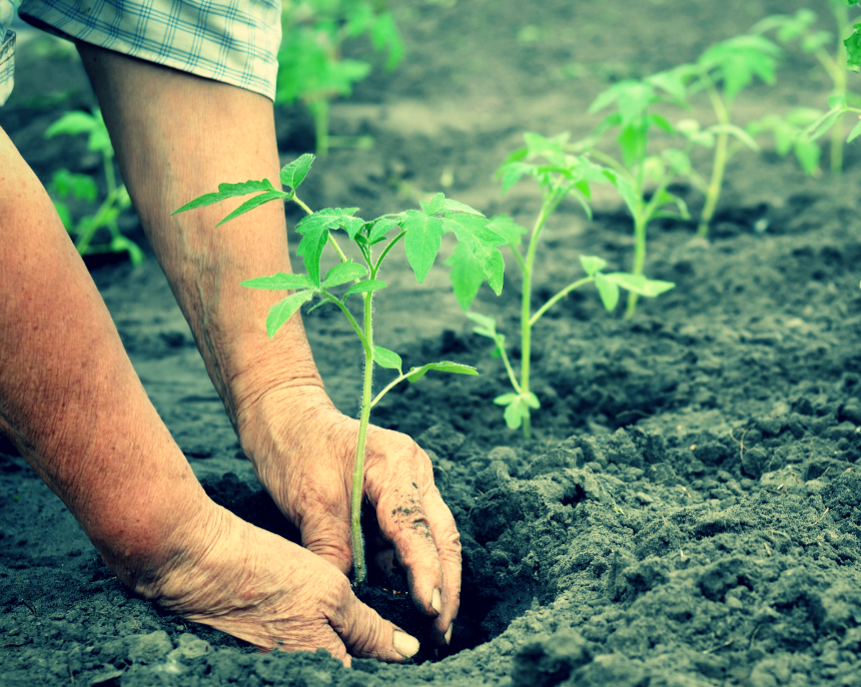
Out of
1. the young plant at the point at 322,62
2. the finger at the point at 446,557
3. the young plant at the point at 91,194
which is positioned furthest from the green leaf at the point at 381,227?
the young plant at the point at 322,62

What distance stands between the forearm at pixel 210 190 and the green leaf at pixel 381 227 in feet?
1.71

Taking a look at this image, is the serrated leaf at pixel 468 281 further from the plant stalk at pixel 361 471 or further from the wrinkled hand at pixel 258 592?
the wrinkled hand at pixel 258 592

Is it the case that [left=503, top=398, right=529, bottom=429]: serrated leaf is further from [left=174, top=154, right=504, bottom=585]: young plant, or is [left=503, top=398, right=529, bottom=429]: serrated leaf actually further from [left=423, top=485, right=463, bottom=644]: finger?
[left=174, top=154, right=504, bottom=585]: young plant

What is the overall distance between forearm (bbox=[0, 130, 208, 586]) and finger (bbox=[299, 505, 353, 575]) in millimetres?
317

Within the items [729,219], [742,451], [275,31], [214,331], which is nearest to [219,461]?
[214,331]

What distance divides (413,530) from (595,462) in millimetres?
598

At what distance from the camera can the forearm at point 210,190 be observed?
191cm

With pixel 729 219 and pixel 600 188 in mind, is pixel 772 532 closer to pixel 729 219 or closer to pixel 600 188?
pixel 729 219

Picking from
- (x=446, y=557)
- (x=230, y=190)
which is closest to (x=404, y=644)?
(x=446, y=557)

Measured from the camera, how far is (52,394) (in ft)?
4.50

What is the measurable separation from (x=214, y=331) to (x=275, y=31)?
84cm

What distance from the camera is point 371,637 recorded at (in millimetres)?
1588

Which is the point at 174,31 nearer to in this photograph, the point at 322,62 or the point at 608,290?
the point at 608,290

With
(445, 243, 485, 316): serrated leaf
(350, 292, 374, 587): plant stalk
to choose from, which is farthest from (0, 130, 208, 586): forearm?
(445, 243, 485, 316): serrated leaf
